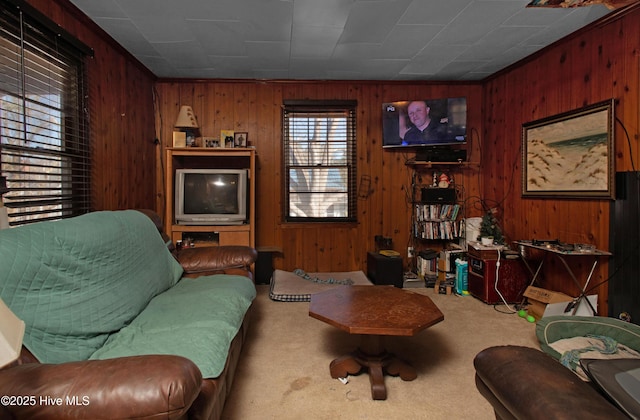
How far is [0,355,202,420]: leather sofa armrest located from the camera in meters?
0.86

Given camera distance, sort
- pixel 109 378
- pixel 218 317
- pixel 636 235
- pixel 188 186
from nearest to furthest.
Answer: pixel 109 378 → pixel 218 317 → pixel 636 235 → pixel 188 186

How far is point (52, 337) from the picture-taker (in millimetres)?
1289

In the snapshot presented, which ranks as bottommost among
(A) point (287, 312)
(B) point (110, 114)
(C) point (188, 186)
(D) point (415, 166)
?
A: (A) point (287, 312)

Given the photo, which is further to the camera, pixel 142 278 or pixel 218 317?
pixel 142 278

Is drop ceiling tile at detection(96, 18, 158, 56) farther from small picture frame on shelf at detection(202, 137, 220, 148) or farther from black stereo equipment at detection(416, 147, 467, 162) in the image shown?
black stereo equipment at detection(416, 147, 467, 162)

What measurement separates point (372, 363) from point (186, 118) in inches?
125

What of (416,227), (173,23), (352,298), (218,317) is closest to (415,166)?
(416,227)

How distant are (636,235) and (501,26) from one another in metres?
1.85

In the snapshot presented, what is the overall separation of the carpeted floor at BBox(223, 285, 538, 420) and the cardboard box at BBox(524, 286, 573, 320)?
0.44 feet

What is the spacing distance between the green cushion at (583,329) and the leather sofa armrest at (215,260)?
2.11m

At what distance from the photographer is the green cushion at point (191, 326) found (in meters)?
1.38

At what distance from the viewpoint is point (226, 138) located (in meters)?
3.99

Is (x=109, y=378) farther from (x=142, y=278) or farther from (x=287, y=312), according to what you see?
(x=287, y=312)

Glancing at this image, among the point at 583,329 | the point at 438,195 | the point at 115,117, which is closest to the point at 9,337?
the point at 583,329
